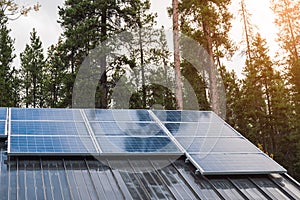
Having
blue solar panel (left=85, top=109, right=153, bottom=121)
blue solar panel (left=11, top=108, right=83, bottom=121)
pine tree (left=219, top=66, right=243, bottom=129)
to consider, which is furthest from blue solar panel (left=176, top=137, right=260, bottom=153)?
pine tree (left=219, top=66, right=243, bottom=129)

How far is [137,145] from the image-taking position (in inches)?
323

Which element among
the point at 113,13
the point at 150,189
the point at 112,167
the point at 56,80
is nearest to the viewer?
the point at 150,189

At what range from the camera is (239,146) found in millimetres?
8898

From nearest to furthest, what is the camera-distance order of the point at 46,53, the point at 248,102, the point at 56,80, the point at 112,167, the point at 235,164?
the point at 112,167
the point at 235,164
the point at 248,102
the point at 56,80
the point at 46,53

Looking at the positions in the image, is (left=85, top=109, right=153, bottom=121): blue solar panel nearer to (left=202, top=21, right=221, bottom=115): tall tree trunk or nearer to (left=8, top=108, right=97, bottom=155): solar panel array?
(left=8, top=108, right=97, bottom=155): solar panel array

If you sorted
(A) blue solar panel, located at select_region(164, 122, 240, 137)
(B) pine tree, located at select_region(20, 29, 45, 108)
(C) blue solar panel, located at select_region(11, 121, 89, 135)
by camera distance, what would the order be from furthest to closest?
1. (B) pine tree, located at select_region(20, 29, 45, 108)
2. (A) blue solar panel, located at select_region(164, 122, 240, 137)
3. (C) blue solar panel, located at select_region(11, 121, 89, 135)

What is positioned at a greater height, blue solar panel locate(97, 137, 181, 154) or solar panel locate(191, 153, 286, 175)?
blue solar panel locate(97, 137, 181, 154)

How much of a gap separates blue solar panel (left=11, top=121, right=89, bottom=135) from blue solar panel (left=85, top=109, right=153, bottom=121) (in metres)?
0.57

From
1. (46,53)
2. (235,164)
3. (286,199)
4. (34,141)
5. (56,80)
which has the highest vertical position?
(46,53)

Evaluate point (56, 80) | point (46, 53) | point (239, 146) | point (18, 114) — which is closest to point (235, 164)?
point (239, 146)

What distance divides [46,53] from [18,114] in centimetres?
2727

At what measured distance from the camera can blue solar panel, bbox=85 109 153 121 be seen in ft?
30.7

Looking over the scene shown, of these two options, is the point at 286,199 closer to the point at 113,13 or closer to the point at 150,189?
the point at 150,189

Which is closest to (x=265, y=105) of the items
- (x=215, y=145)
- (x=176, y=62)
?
(x=176, y=62)
